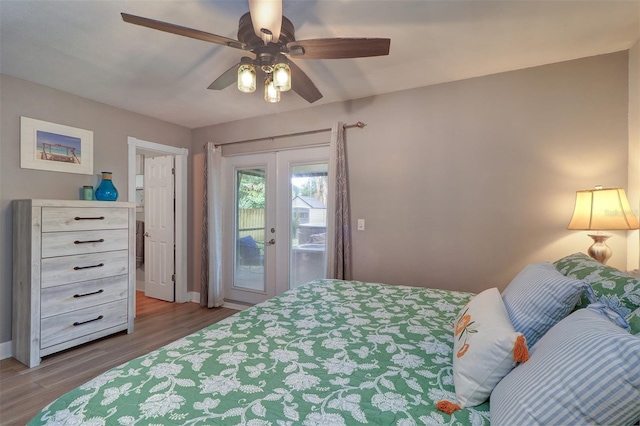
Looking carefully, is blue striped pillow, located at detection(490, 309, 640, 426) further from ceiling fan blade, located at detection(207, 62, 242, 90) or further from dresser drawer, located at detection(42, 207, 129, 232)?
dresser drawer, located at detection(42, 207, 129, 232)

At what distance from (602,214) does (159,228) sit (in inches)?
196

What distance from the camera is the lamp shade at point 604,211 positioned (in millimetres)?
1854

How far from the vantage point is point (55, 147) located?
2.94 meters

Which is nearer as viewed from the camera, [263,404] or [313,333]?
[263,404]

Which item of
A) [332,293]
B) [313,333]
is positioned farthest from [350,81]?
[313,333]

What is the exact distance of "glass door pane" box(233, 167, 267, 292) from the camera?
3842mm

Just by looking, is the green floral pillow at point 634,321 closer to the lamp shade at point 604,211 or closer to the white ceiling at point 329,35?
the lamp shade at point 604,211

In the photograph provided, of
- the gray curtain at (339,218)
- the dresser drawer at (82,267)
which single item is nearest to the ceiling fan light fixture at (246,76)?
the gray curtain at (339,218)

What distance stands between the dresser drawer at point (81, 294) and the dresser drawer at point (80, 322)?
0.17ft

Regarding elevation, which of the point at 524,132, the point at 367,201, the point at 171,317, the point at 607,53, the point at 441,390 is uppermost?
the point at 607,53

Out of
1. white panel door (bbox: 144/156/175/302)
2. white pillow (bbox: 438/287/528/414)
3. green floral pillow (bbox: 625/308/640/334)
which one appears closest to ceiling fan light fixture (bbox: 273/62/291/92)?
white pillow (bbox: 438/287/528/414)

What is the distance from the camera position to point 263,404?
875 millimetres

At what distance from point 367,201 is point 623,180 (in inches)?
79.3

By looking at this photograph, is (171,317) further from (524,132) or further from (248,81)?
(524,132)
